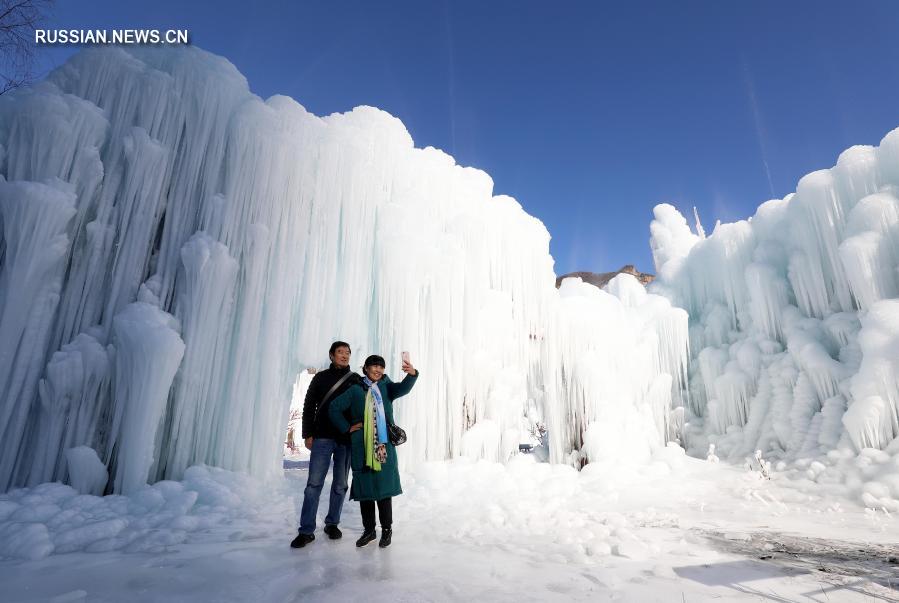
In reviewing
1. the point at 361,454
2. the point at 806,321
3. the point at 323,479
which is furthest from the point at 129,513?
the point at 806,321

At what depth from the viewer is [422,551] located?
3176 millimetres

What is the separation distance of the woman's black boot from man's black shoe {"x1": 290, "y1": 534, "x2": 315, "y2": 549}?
42 centimetres

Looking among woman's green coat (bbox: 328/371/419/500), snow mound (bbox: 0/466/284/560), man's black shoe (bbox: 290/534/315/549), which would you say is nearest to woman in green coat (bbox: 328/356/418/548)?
woman's green coat (bbox: 328/371/419/500)

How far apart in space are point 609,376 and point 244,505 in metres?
7.35

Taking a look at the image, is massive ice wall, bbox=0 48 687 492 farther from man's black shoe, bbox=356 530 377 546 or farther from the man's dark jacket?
man's black shoe, bbox=356 530 377 546

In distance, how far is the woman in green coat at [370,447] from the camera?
3.16m

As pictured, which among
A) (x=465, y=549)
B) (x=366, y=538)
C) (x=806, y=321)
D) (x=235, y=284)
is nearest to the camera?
(x=366, y=538)

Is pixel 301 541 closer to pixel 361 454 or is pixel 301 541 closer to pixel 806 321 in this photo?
pixel 361 454

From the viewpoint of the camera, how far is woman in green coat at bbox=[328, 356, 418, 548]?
125 inches

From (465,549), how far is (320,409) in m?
1.54

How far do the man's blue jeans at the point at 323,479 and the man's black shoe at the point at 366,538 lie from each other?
0.34 metres

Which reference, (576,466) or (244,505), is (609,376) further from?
(244,505)

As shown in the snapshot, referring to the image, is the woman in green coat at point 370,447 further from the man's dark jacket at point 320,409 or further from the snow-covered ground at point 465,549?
the snow-covered ground at point 465,549

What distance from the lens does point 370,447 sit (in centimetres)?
319
